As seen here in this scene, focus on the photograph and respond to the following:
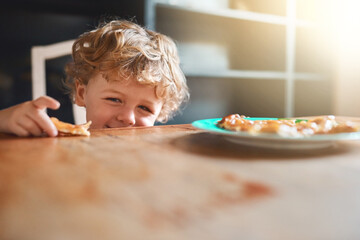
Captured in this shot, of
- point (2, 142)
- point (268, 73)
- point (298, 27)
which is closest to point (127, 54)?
point (2, 142)

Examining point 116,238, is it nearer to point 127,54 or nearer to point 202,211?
point 202,211

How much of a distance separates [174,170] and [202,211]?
0.13 m

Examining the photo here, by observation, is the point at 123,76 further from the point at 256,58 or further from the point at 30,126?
the point at 256,58

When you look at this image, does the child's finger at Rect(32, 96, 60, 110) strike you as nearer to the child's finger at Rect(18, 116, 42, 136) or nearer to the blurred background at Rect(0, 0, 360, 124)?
the child's finger at Rect(18, 116, 42, 136)

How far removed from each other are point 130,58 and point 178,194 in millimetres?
980

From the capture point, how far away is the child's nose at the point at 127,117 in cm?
117

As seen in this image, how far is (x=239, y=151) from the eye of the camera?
1.68 feet

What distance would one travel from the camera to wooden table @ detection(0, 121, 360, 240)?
0.78ft

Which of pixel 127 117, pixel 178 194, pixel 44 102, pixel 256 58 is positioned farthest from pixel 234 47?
pixel 178 194

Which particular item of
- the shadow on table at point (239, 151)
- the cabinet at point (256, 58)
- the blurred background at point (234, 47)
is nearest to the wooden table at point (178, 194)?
the shadow on table at point (239, 151)

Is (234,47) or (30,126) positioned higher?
(234,47)

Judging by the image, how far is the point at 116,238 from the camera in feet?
0.72

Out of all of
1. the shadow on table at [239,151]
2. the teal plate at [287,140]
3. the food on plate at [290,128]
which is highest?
the food on plate at [290,128]

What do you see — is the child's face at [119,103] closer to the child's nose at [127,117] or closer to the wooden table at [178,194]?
the child's nose at [127,117]
